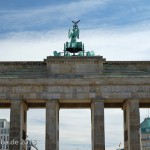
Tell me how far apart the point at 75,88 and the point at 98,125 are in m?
5.56

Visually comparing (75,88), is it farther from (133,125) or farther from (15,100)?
(133,125)

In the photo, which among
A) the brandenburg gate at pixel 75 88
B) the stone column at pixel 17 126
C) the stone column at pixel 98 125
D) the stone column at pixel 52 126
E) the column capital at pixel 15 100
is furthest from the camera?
the column capital at pixel 15 100

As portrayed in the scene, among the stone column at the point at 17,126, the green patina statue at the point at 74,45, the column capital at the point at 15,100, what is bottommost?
the stone column at the point at 17,126

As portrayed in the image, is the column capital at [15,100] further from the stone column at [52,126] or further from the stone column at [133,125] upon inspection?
the stone column at [133,125]

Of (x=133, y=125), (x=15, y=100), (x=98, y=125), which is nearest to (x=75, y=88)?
(x=98, y=125)

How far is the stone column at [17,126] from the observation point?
51.5 metres

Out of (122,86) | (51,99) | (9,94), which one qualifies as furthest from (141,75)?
(9,94)

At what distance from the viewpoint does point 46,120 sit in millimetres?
53031

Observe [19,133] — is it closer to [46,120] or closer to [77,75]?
[46,120]

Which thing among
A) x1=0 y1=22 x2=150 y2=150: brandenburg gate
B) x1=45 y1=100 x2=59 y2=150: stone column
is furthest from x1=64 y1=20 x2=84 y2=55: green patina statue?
x1=45 y1=100 x2=59 y2=150: stone column

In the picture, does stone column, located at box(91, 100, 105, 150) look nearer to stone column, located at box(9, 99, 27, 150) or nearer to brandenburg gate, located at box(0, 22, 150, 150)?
brandenburg gate, located at box(0, 22, 150, 150)


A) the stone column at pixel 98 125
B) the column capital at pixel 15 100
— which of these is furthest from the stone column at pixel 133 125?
the column capital at pixel 15 100

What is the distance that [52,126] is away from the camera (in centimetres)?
5272

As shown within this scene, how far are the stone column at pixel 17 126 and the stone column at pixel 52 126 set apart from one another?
10.9 feet
